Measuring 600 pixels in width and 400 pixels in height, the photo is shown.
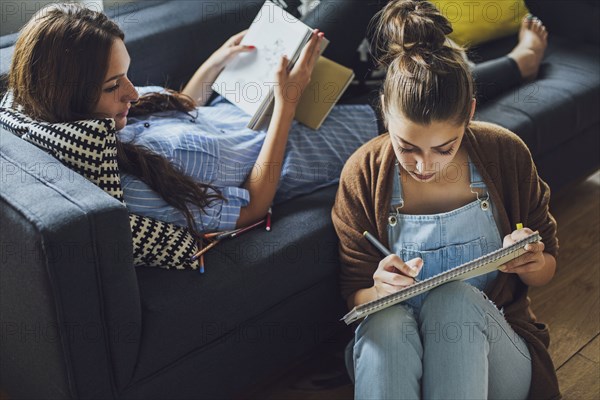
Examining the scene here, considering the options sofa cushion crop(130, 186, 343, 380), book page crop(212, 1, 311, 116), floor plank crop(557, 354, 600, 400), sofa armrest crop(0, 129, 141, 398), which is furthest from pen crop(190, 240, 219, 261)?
floor plank crop(557, 354, 600, 400)

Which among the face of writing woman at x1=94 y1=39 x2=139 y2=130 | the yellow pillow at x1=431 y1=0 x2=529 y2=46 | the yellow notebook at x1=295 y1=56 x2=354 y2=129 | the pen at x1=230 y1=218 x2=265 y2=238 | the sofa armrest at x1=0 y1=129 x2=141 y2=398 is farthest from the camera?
the yellow pillow at x1=431 y1=0 x2=529 y2=46

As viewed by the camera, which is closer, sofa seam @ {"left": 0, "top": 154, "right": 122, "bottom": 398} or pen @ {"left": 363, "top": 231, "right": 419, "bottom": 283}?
sofa seam @ {"left": 0, "top": 154, "right": 122, "bottom": 398}

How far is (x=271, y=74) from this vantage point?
1952mm

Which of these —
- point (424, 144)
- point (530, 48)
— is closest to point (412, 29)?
point (424, 144)

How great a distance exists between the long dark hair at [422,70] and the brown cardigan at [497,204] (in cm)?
12

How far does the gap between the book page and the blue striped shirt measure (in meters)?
0.04

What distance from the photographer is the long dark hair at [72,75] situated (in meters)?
1.54

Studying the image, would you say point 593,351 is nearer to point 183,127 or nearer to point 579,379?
point 579,379

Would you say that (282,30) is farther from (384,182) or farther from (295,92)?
(384,182)

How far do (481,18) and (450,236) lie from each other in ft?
3.80

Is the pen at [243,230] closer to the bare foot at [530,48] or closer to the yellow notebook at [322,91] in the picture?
the yellow notebook at [322,91]

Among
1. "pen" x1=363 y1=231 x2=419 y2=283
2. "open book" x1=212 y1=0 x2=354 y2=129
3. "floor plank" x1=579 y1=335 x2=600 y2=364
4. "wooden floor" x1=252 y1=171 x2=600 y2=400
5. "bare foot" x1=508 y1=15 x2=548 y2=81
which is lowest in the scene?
"wooden floor" x1=252 y1=171 x2=600 y2=400

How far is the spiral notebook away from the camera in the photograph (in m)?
1.42

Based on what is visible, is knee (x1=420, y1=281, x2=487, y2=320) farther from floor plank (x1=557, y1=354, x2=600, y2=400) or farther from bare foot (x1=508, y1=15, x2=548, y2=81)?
bare foot (x1=508, y1=15, x2=548, y2=81)
